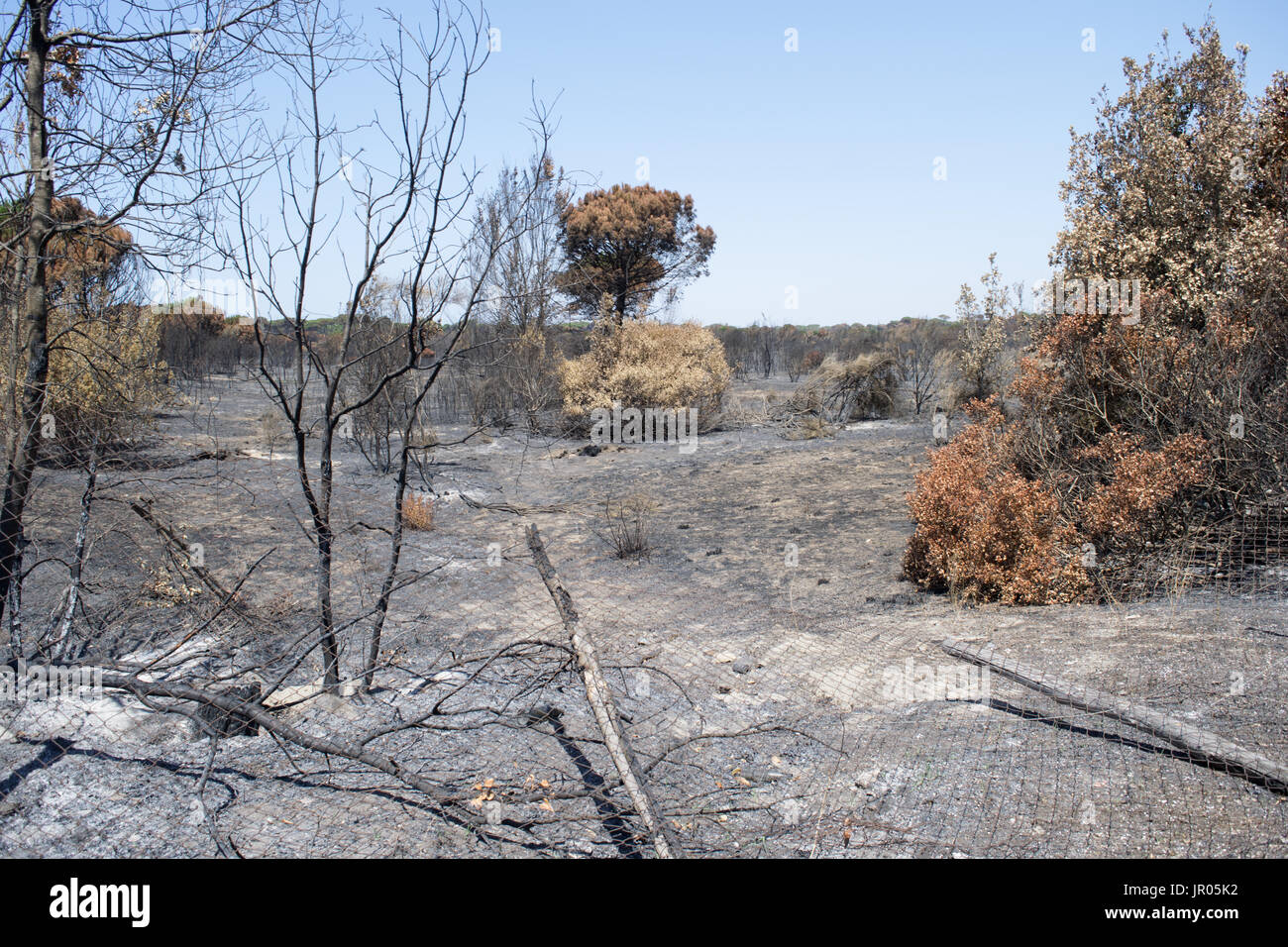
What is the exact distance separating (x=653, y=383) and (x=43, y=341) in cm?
1374

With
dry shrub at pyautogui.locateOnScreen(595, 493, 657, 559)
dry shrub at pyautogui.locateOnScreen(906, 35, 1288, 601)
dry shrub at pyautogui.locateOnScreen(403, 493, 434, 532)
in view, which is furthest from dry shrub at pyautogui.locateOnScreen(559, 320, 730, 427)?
dry shrub at pyautogui.locateOnScreen(906, 35, 1288, 601)

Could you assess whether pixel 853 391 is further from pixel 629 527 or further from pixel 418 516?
pixel 418 516

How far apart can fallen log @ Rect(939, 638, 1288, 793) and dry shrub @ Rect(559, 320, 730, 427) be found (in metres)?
13.4

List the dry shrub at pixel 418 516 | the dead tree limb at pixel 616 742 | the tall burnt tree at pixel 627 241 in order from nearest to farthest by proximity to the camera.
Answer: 1. the dead tree limb at pixel 616 742
2. the dry shrub at pixel 418 516
3. the tall burnt tree at pixel 627 241

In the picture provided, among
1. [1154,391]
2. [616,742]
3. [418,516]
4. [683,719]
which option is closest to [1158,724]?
[683,719]

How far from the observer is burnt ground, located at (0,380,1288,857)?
2.96 m

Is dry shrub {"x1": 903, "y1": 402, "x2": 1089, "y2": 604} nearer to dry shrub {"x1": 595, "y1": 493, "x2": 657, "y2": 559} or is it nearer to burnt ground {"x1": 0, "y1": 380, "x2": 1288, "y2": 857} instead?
burnt ground {"x1": 0, "y1": 380, "x2": 1288, "y2": 857}

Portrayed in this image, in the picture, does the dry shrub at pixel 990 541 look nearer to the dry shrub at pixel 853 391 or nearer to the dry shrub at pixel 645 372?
the dry shrub at pixel 645 372

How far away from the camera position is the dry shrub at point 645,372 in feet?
57.0

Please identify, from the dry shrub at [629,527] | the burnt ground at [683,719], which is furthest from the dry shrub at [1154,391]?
the dry shrub at [629,527]

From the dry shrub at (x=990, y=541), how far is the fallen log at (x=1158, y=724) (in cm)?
181

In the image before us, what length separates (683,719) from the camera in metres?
4.31

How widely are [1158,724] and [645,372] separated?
47.7 ft
